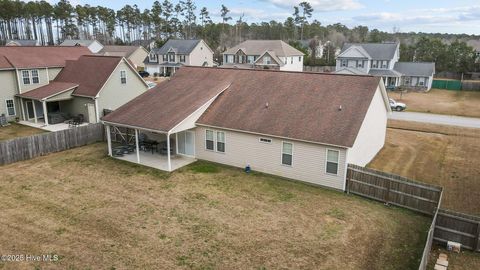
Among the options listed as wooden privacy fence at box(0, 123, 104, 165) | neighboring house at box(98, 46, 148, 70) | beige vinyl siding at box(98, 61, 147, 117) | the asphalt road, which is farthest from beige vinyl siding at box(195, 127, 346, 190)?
neighboring house at box(98, 46, 148, 70)

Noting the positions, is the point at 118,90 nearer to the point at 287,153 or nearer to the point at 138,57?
the point at 287,153

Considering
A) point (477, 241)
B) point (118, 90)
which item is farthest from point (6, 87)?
point (477, 241)

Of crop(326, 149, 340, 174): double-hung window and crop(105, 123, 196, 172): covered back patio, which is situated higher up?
crop(326, 149, 340, 174): double-hung window

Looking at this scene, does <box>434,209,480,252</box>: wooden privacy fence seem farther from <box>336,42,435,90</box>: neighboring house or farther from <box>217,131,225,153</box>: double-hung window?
<box>336,42,435,90</box>: neighboring house

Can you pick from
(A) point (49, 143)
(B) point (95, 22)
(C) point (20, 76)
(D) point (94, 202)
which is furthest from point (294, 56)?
(B) point (95, 22)

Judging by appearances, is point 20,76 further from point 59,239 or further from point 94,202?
point 59,239
